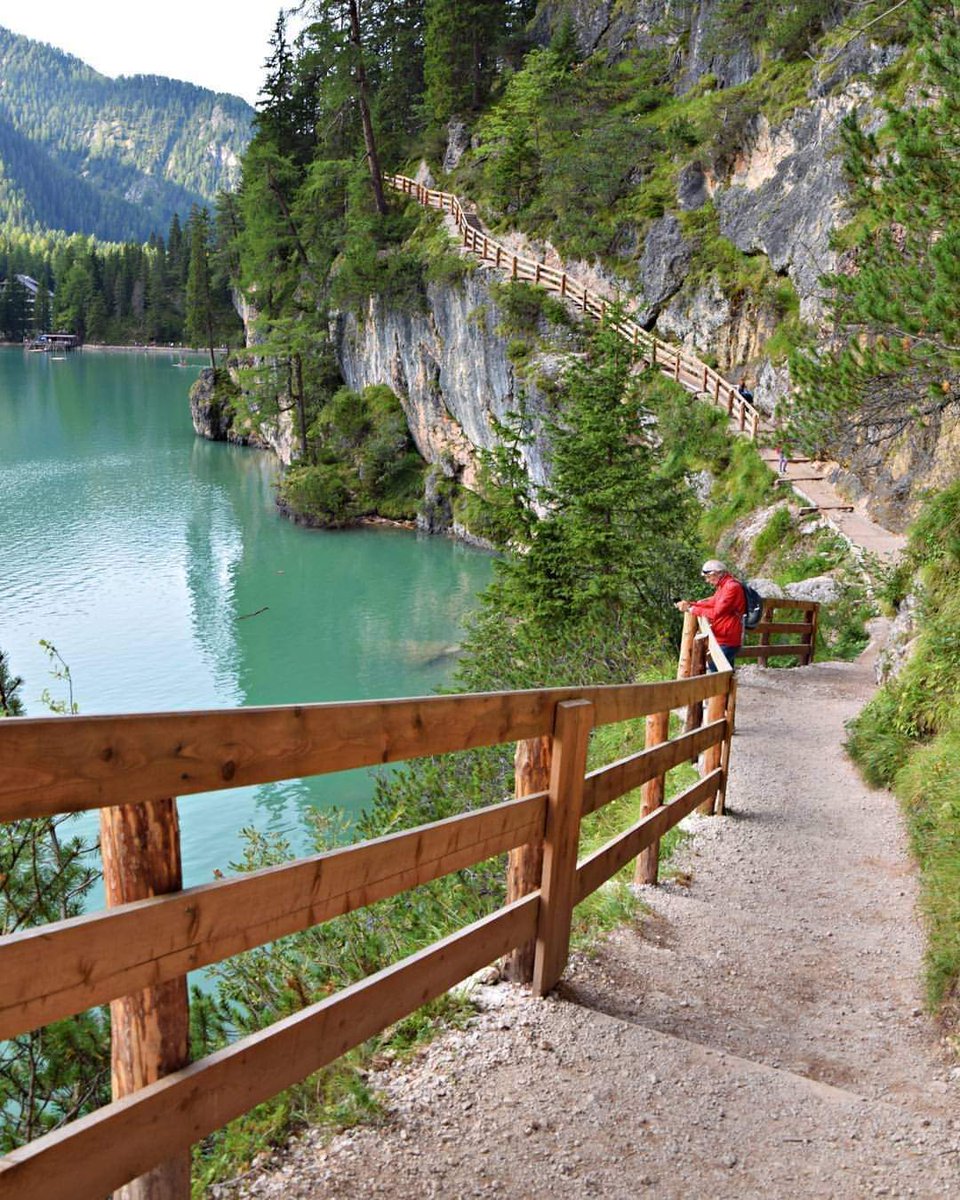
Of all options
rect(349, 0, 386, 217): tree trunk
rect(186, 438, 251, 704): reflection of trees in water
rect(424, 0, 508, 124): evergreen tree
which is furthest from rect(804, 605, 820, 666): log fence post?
rect(424, 0, 508, 124): evergreen tree

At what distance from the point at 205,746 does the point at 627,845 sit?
2.96m

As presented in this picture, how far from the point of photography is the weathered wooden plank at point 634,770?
12.2 ft

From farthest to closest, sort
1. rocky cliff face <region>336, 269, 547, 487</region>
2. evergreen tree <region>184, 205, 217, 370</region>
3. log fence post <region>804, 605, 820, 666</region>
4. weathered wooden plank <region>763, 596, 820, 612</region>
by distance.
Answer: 1. evergreen tree <region>184, 205, 217, 370</region>
2. rocky cliff face <region>336, 269, 547, 487</region>
3. log fence post <region>804, 605, 820, 666</region>
4. weathered wooden plank <region>763, 596, 820, 612</region>

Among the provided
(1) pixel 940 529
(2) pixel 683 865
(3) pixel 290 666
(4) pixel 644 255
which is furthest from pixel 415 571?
(2) pixel 683 865

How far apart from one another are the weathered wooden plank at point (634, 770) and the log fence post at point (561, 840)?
0.17 metres

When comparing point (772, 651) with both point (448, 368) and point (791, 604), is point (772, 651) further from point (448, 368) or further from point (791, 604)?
point (448, 368)

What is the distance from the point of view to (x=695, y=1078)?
319 cm

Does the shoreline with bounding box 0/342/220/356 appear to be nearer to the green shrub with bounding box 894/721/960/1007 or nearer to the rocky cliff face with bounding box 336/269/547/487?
the rocky cliff face with bounding box 336/269/547/487

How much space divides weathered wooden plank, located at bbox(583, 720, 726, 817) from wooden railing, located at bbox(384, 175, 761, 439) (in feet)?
40.8

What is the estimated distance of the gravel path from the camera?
8.58 feet

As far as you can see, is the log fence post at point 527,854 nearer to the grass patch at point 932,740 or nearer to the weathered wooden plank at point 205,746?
the weathered wooden plank at point 205,746

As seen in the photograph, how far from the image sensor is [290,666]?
24016 millimetres

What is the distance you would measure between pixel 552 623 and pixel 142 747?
14266 mm

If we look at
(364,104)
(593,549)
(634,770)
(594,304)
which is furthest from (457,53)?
(634,770)
